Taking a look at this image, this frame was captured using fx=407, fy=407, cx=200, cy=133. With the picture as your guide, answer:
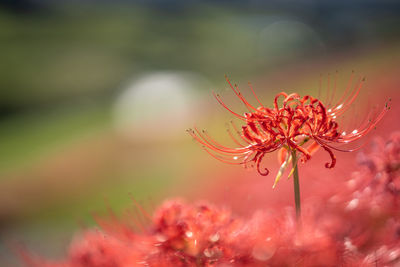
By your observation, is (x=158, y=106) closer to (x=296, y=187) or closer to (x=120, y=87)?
(x=120, y=87)

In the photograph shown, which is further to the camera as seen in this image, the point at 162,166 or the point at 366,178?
the point at 162,166

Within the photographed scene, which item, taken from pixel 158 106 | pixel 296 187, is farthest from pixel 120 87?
pixel 296 187

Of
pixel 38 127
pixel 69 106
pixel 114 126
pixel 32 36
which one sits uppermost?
pixel 32 36

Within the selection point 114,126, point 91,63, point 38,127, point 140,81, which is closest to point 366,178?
point 114,126

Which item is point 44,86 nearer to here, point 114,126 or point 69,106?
point 69,106

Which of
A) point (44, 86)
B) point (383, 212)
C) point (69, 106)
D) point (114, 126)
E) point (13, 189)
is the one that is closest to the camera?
point (383, 212)

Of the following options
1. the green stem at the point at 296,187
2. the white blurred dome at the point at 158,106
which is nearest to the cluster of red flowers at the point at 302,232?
the green stem at the point at 296,187
